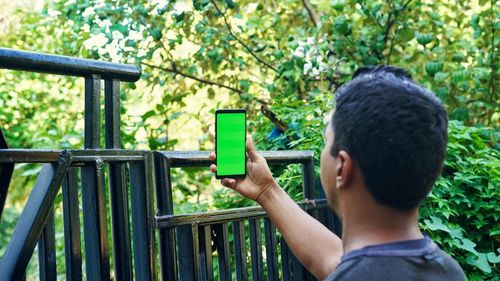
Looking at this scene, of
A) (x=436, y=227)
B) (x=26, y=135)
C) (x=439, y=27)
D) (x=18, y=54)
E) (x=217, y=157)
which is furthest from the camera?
(x=26, y=135)

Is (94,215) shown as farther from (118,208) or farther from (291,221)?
(291,221)

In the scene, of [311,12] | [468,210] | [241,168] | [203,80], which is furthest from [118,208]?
[311,12]

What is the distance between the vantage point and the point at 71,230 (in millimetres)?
1951

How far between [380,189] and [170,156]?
0.89m

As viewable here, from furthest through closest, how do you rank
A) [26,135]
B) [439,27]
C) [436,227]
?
1. [26,135]
2. [439,27]
3. [436,227]

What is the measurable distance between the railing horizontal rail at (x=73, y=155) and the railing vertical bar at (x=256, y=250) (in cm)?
54

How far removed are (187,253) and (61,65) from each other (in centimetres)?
68

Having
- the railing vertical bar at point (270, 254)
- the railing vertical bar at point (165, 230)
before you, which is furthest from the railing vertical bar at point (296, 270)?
the railing vertical bar at point (165, 230)

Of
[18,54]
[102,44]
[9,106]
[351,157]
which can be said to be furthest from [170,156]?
[9,106]

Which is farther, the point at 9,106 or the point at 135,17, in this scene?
the point at 9,106

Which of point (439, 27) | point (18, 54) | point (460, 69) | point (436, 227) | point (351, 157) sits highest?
point (439, 27)

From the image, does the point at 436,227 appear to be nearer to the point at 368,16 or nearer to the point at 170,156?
the point at 170,156

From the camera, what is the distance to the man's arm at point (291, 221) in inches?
83.1

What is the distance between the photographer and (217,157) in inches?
81.0
